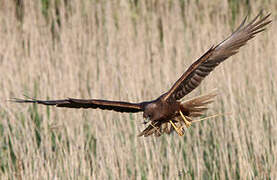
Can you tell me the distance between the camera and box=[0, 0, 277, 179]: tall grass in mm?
3793

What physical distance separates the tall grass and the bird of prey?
0.44 m

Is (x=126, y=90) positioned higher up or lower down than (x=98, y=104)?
higher up

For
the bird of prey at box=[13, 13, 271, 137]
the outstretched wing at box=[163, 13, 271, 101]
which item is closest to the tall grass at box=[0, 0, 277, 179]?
the bird of prey at box=[13, 13, 271, 137]

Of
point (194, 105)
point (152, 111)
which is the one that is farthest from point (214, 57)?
point (152, 111)

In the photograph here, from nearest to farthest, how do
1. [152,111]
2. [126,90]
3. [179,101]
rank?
[152,111] → [179,101] → [126,90]

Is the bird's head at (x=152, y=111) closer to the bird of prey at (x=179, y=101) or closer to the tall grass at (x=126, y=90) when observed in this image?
the bird of prey at (x=179, y=101)

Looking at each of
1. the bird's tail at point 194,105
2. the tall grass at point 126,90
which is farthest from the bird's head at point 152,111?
the tall grass at point 126,90

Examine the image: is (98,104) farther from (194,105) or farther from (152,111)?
(194,105)

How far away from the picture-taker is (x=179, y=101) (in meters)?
3.41

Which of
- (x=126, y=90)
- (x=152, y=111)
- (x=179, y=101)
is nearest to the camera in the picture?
(x=152, y=111)

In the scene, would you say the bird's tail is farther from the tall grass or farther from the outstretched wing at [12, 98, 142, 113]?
the tall grass

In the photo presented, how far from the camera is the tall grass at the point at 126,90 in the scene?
3793 mm

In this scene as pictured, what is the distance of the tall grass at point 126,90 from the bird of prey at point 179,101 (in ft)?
1.45

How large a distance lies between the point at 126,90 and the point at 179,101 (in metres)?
0.92
